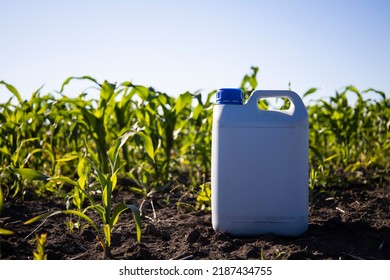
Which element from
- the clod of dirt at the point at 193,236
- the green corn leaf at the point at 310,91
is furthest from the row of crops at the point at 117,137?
the clod of dirt at the point at 193,236

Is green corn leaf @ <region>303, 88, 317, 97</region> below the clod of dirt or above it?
above

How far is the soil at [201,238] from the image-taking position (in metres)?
1.71

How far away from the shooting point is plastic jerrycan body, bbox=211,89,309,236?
1.83m

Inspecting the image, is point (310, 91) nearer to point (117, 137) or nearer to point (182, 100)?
point (182, 100)

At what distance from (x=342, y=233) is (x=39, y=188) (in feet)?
6.30

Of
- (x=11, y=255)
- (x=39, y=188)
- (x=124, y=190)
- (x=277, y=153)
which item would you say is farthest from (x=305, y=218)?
(x=39, y=188)

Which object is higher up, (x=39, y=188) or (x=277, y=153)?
(x=277, y=153)

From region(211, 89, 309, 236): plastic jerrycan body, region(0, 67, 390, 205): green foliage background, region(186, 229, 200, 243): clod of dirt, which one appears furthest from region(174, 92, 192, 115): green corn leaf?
region(186, 229, 200, 243): clod of dirt

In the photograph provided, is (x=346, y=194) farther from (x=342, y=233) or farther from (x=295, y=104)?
(x=295, y=104)

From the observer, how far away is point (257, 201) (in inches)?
73.2

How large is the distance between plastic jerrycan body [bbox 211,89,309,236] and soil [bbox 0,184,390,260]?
8 centimetres

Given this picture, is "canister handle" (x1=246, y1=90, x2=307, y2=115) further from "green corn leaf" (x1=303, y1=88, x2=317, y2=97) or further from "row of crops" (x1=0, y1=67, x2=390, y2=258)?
"green corn leaf" (x1=303, y1=88, x2=317, y2=97)

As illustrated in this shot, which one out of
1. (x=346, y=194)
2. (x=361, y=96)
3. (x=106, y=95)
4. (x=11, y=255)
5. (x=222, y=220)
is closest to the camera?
(x=11, y=255)

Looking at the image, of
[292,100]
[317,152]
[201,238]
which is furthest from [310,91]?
[201,238]
